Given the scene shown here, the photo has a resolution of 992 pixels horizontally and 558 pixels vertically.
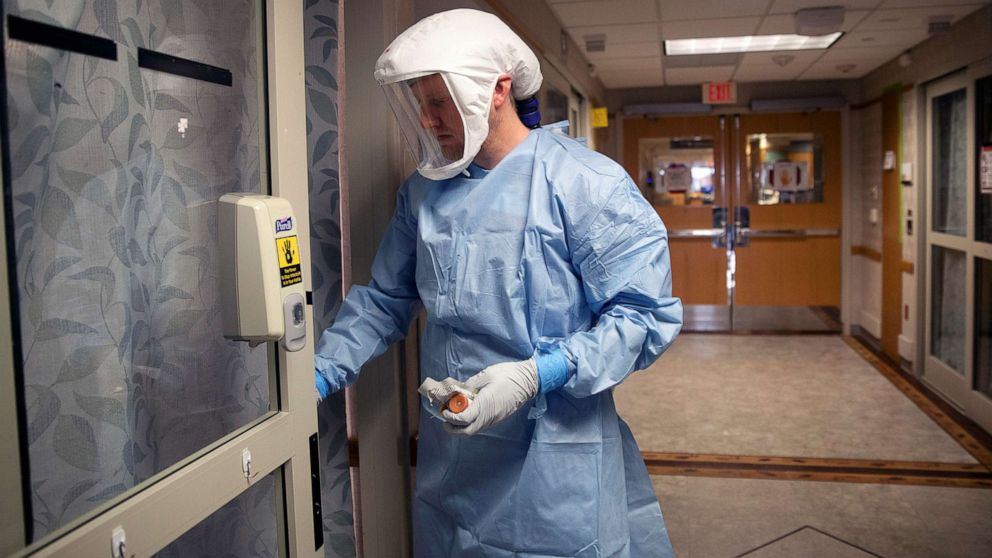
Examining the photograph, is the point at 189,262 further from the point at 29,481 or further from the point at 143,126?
the point at 29,481

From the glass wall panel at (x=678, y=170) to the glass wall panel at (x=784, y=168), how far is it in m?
0.35

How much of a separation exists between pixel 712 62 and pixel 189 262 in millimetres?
5288

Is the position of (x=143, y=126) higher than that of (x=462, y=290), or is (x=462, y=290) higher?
(x=143, y=126)

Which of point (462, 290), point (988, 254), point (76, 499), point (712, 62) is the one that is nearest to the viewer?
point (76, 499)

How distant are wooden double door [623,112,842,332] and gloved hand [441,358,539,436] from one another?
6.00 metres

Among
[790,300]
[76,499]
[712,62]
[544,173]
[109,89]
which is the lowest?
[790,300]

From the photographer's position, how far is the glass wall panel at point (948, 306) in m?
4.73

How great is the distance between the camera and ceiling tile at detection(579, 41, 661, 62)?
204 inches

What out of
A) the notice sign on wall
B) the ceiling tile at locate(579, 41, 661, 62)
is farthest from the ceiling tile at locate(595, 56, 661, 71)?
the notice sign on wall

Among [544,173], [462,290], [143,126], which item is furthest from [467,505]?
[143,126]

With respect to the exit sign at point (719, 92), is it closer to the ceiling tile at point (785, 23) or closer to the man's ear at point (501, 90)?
the ceiling tile at point (785, 23)

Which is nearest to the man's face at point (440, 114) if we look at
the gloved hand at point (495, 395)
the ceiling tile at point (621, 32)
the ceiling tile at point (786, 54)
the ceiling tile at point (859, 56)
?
the gloved hand at point (495, 395)

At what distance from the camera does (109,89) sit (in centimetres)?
111

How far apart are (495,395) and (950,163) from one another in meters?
4.43
